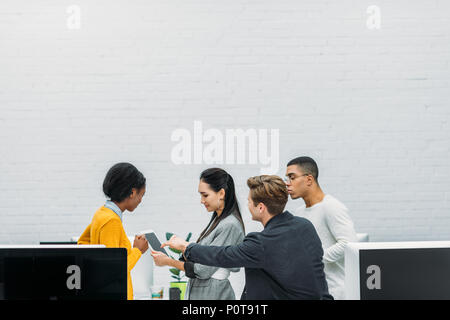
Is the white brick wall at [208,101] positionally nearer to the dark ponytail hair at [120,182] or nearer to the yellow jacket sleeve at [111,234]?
the dark ponytail hair at [120,182]

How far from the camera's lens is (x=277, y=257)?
1844mm

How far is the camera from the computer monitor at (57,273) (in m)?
1.57

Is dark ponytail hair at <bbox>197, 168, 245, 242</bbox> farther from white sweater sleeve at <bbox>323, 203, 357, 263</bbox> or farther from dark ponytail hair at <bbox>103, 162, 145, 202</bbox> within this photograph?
white sweater sleeve at <bbox>323, 203, 357, 263</bbox>

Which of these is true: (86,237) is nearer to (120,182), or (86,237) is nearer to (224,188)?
(120,182)

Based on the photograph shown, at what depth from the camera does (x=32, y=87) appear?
4.10 m

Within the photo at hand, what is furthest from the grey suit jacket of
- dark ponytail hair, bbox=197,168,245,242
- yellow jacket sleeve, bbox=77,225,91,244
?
yellow jacket sleeve, bbox=77,225,91,244

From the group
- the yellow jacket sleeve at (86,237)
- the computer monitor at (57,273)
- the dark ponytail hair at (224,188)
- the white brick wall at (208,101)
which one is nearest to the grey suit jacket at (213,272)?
the dark ponytail hair at (224,188)

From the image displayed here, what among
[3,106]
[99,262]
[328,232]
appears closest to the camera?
[99,262]

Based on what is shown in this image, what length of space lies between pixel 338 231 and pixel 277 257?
109 centimetres

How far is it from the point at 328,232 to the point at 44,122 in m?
2.43

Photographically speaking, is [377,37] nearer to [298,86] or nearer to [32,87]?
[298,86]

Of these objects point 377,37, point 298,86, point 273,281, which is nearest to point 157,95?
point 298,86

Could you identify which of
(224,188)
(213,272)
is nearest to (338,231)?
(224,188)

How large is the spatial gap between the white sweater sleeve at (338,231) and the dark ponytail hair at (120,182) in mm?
1136
